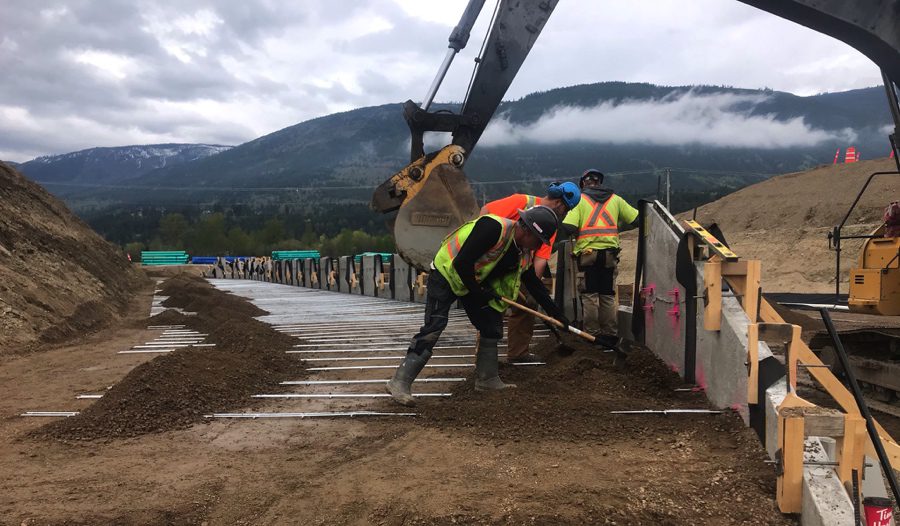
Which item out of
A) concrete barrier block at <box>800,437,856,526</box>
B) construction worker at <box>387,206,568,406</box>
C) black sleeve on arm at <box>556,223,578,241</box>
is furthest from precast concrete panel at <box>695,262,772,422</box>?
black sleeve on arm at <box>556,223,578,241</box>

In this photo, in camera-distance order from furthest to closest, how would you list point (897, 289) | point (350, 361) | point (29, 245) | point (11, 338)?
point (29, 245), point (11, 338), point (350, 361), point (897, 289)

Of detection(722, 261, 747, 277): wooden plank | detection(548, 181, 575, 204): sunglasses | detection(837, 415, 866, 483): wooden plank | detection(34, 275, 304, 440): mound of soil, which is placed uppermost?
detection(548, 181, 575, 204): sunglasses

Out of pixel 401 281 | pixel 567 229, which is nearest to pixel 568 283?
pixel 567 229

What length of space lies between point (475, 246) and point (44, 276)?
9.90 metres

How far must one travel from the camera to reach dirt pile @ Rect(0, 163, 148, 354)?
337 inches

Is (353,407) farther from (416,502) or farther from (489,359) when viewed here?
(416,502)

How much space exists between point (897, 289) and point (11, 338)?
32.9ft

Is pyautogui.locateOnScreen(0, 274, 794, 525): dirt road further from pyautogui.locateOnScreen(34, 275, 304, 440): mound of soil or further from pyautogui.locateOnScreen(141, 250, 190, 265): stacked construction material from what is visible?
pyautogui.locateOnScreen(141, 250, 190, 265): stacked construction material

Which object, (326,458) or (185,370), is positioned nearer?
(326,458)

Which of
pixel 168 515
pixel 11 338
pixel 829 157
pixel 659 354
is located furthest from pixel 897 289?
pixel 829 157

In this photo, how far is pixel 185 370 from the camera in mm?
5000

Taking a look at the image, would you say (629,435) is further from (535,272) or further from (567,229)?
(567,229)

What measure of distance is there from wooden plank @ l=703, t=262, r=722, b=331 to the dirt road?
0.57 meters

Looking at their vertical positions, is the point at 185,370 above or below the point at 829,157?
below
